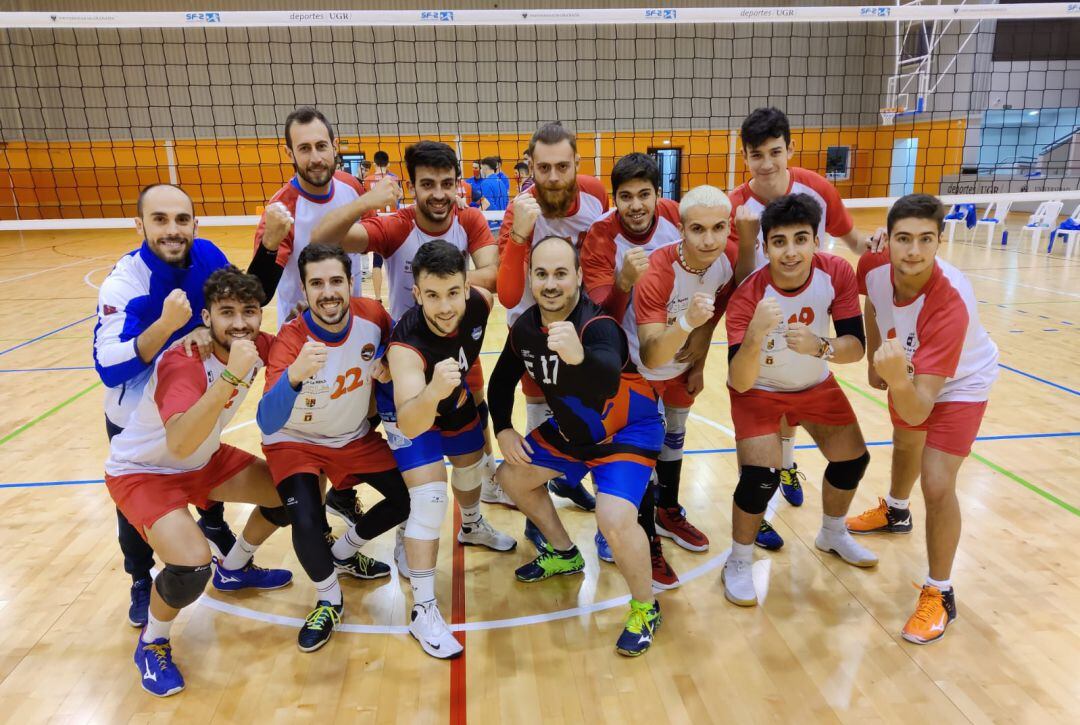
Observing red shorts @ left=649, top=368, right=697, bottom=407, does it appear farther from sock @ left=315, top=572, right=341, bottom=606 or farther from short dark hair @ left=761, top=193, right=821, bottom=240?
sock @ left=315, top=572, right=341, bottom=606

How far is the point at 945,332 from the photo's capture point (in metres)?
2.73

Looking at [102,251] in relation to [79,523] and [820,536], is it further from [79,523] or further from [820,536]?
[820,536]

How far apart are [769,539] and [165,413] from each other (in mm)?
2800

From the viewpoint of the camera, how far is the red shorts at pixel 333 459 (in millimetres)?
2994

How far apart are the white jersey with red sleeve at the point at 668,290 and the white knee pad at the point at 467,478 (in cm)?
93

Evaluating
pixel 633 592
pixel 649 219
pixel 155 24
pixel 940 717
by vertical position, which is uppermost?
pixel 155 24

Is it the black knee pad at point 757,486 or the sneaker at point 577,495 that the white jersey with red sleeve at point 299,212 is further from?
the black knee pad at point 757,486

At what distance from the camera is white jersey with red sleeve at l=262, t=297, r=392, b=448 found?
292cm

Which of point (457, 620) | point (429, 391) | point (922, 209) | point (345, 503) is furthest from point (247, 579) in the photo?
point (922, 209)

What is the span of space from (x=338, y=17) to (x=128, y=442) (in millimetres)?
3447

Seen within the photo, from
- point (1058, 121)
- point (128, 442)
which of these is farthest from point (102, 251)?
point (1058, 121)

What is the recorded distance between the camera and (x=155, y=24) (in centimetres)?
490

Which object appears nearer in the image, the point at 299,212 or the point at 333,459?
the point at 333,459

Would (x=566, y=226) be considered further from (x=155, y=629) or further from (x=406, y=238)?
(x=155, y=629)
